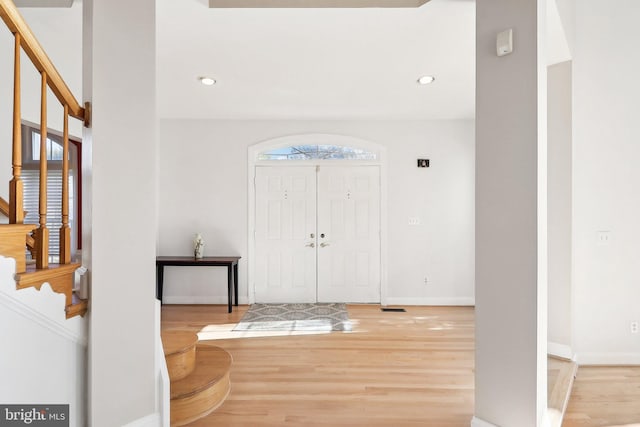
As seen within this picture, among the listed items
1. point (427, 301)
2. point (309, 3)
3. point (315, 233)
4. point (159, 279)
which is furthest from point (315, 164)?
point (309, 3)

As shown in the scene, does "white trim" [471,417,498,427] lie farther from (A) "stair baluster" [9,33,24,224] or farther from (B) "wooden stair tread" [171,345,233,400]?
(A) "stair baluster" [9,33,24,224]

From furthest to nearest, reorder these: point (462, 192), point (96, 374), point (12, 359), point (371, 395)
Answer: point (462, 192) → point (371, 395) → point (96, 374) → point (12, 359)

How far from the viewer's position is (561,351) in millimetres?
2938

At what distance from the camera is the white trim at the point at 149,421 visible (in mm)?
1903

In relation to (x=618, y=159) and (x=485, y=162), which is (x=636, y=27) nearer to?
(x=618, y=159)

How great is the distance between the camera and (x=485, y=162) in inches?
76.8

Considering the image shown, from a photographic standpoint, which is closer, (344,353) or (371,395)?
(371,395)

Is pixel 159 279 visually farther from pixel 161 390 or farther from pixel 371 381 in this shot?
pixel 371 381

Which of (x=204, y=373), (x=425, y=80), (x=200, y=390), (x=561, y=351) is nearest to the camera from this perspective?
(x=200, y=390)

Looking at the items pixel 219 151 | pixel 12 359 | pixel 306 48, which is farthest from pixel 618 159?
pixel 219 151

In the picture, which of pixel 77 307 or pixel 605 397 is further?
pixel 605 397

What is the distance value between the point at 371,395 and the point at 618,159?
2.78 meters

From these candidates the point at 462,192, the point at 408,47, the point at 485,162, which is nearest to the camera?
the point at 485,162

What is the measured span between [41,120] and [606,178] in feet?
12.8
